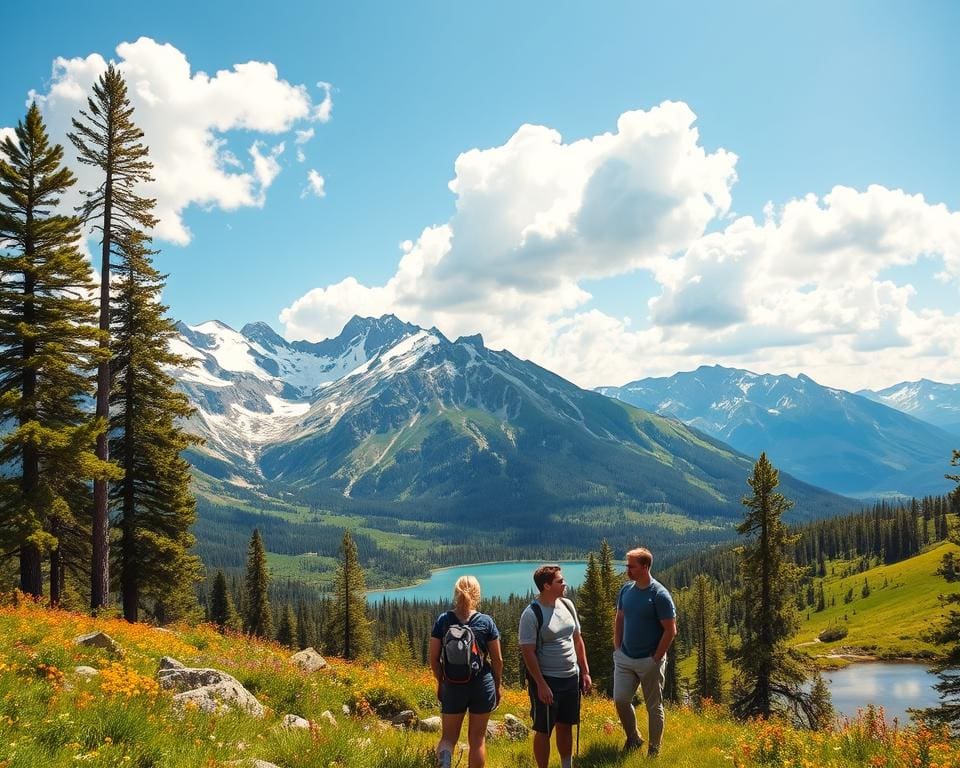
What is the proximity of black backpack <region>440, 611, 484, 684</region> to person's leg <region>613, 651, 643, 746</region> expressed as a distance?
3.11m

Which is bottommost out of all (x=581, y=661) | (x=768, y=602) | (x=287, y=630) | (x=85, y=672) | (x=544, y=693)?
(x=287, y=630)

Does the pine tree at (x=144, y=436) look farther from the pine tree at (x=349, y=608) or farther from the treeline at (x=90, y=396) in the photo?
the pine tree at (x=349, y=608)

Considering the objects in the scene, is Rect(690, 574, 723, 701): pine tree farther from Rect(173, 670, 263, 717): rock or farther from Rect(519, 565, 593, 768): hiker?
Rect(173, 670, 263, 717): rock

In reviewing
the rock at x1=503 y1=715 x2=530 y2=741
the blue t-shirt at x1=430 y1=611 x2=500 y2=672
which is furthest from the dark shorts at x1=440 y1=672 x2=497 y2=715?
the rock at x1=503 y1=715 x2=530 y2=741

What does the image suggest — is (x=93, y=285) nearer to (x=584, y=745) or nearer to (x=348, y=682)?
(x=348, y=682)

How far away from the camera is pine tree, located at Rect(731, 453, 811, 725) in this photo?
1076 inches

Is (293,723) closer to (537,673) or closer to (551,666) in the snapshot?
(537,673)

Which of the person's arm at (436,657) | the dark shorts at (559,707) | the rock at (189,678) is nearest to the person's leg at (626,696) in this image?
the dark shorts at (559,707)

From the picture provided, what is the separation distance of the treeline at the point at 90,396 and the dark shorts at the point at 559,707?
17.6 metres

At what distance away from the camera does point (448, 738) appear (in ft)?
27.5

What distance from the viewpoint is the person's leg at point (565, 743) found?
8.72 meters

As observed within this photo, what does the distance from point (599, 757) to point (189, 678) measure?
24.6 feet

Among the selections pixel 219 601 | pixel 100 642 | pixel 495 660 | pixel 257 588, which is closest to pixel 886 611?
pixel 257 588

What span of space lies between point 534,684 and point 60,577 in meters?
29.9
